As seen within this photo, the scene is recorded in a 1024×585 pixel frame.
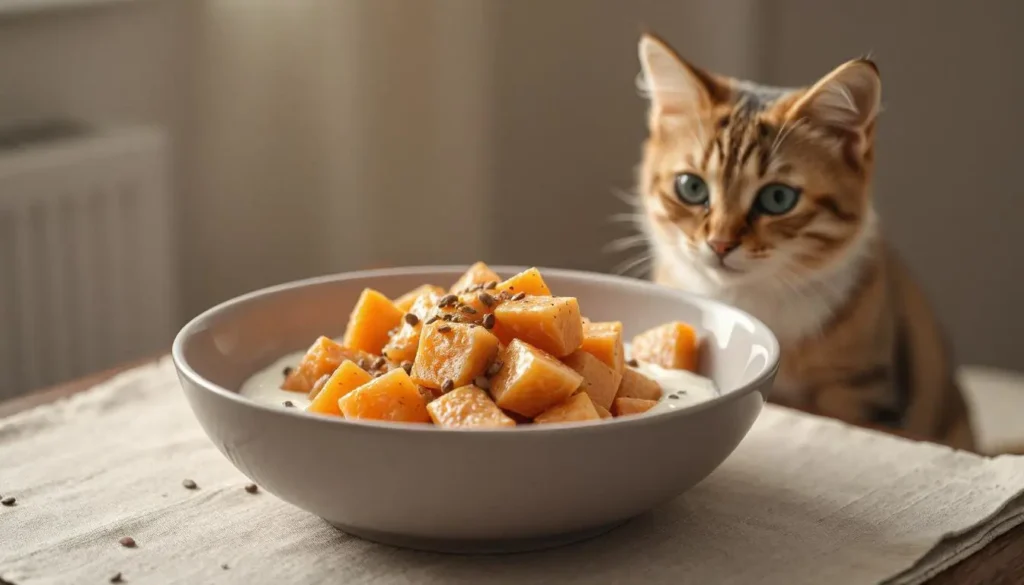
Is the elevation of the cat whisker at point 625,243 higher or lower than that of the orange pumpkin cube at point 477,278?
lower

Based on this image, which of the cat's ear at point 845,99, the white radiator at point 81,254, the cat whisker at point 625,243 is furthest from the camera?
the white radiator at point 81,254

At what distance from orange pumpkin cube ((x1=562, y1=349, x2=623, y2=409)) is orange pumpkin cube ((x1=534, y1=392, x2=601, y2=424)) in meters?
0.05

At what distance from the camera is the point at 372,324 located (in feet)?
3.64

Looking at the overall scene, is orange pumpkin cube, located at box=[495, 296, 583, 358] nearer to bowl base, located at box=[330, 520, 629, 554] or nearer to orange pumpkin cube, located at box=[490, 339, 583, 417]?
A: orange pumpkin cube, located at box=[490, 339, 583, 417]

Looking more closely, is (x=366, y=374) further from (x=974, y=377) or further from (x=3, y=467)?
(x=974, y=377)

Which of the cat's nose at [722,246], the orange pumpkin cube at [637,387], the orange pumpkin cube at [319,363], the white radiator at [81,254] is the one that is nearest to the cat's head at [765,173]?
the cat's nose at [722,246]

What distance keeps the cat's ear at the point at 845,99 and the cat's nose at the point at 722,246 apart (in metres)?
0.17

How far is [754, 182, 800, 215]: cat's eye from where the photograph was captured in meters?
1.50

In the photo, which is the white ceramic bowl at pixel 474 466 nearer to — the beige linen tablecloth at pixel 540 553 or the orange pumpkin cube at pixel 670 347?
the beige linen tablecloth at pixel 540 553

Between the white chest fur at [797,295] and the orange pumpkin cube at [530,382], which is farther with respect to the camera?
the white chest fur at [797,295]

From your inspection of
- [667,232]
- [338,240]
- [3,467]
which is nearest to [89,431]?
[3,467]

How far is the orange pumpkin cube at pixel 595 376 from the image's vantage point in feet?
3.18

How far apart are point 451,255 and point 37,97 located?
0.94 meters

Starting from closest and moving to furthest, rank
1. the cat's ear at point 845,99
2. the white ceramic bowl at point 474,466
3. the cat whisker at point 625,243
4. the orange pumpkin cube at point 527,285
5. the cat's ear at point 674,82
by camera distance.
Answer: the white ceramic bowl at point 474,466 < the orange pumpkin cube at point 527,285 < the cat's ear at point 845,99 < the cat's ear at point 674,82 < the cat whisker at point 625,243
